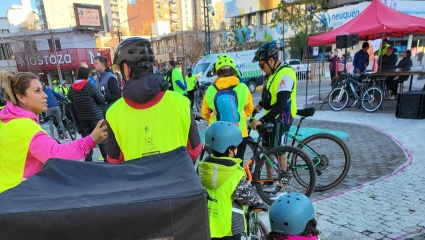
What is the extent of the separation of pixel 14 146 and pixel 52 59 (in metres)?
41.2

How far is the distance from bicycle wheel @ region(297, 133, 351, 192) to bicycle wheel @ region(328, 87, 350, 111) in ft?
20.8

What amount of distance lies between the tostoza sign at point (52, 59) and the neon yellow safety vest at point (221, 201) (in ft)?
123

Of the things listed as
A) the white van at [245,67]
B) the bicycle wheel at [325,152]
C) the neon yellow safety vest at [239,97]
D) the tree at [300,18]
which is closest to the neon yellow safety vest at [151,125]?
the neon yellow safety vest at [239,97]

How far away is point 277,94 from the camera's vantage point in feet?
12.1

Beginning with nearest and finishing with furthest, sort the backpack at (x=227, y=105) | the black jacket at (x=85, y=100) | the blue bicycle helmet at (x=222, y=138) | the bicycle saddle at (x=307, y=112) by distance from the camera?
the blue bicycle helmet at (x=222, y=138)
the backpack at (x=227, y=105)
the bicycle saddle at (x=307, y=112)
the black jacket at (x=85, y=100)

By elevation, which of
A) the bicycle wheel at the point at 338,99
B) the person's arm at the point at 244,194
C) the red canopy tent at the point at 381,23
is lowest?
the bicycle wheel at the point at 338,99

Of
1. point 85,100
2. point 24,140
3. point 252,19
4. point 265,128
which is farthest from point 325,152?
point 252,19

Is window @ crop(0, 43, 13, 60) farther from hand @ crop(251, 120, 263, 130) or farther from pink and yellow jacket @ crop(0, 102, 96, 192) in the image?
pink and yellow jacket @ crop(0, 102, 96, 192)

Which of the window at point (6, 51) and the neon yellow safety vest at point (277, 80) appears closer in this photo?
the neon yellow safety vest at point (277, 80)

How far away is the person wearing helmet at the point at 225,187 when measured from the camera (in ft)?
6.97

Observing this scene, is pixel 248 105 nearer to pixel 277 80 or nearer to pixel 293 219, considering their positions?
pixel 277 80

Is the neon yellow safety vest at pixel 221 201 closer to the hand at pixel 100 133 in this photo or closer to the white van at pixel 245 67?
the hand at pixel 100 133

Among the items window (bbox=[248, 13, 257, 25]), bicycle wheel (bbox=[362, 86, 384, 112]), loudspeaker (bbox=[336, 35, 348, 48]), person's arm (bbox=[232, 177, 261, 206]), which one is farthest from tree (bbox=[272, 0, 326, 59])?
person's arm (bbox=[232, 177, 261, 206])

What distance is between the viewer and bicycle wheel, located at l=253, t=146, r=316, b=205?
3.79 m
